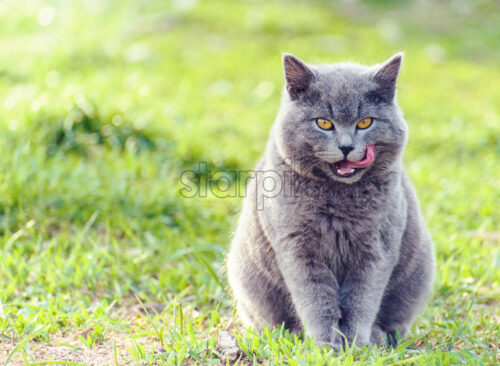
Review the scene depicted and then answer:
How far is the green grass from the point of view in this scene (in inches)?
88.7

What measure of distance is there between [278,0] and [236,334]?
20.8 feet

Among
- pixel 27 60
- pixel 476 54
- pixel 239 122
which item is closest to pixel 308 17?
pixel 476 54

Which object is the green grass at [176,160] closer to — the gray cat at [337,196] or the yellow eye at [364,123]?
Result: the gray cat at [337,196]

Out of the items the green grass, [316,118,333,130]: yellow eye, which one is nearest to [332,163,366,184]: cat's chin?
[316,118,333,130]: yellow eye

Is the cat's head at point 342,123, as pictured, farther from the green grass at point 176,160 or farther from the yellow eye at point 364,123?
the green grass at point 176,160

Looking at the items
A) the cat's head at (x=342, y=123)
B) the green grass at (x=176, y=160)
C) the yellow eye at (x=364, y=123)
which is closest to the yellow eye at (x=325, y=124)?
the cat's head at (x=342, y=123)

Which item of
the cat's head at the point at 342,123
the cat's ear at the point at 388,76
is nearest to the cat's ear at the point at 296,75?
the cat's head at the point at 342,123

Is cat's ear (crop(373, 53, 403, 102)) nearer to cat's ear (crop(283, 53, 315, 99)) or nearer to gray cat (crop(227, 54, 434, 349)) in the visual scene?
gray cat (crop(227, 54, 434, 349))

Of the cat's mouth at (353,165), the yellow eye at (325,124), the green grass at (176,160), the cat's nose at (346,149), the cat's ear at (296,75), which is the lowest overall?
the green grass at (176,160)

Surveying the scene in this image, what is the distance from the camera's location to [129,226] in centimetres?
321

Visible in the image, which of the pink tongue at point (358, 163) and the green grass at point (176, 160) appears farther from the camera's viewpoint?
the green grass at point (176, 160)

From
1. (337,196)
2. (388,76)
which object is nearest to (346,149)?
(337,196)

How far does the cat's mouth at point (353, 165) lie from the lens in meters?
2.12

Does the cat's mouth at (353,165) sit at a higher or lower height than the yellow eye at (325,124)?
lower
